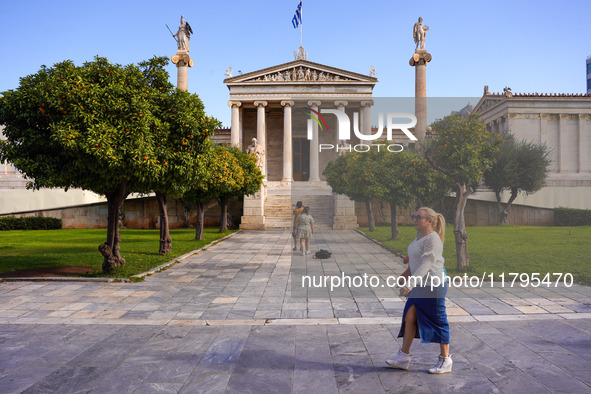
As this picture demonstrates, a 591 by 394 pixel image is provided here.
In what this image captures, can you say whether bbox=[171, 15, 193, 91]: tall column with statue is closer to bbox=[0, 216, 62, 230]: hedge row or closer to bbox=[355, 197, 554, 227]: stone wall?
bbox=[0, 216, 62, 230]: hedge row

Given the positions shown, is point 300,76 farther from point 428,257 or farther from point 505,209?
point 428,257

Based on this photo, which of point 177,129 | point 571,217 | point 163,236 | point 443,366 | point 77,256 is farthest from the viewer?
point 571,217

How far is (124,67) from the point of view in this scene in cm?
1191

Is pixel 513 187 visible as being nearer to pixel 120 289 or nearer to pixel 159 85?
pixel 159 85

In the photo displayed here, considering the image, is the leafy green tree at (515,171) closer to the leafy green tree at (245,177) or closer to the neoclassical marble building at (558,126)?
the neoclassical marble building at (558,126)

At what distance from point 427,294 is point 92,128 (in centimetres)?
872

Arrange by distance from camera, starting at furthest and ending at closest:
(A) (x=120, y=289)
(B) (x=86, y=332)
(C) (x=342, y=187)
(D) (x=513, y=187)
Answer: (D) (x=513, y=187) < (C) (x=342, y=187) < (A) (x=120, y=289) < (B) (x=86, y=332)

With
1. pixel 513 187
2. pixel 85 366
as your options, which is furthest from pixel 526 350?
pixel 513 187

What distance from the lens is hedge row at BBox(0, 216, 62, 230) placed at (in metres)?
31.5

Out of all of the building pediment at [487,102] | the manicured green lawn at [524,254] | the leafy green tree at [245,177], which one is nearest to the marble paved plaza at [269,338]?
the manicured green lawn at [524,254]

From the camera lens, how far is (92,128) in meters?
10.4

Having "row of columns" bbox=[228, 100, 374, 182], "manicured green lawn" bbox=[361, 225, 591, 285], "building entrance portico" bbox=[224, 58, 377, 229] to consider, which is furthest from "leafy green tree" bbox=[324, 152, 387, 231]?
"row of columns" bbox=[228, 100, 374, 182]

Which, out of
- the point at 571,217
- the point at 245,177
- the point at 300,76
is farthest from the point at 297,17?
the point at 571,217

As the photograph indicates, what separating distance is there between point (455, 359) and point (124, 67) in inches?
422
